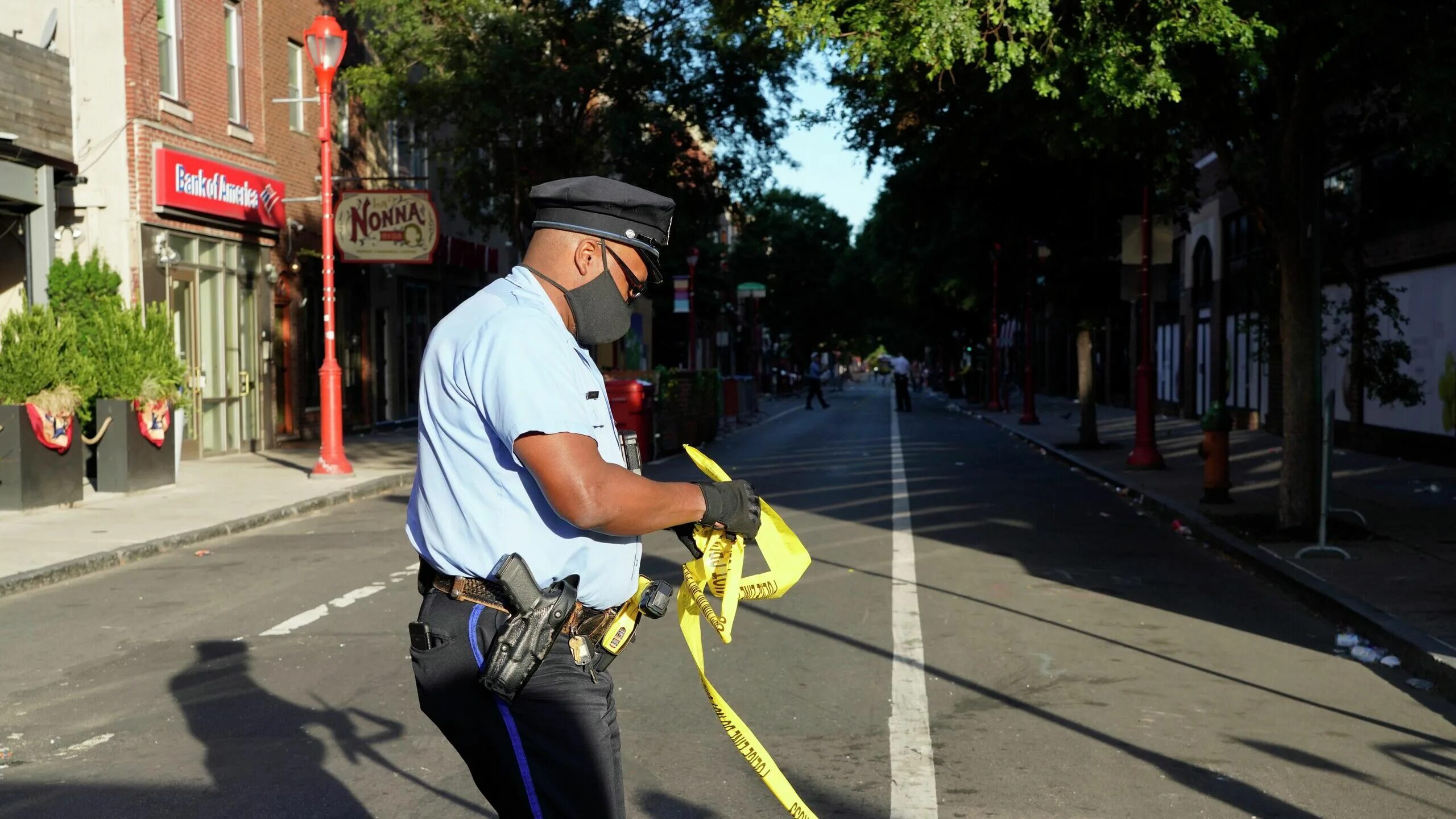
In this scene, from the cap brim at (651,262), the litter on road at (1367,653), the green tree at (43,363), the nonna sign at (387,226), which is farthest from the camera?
the nonna sign at (387,226)

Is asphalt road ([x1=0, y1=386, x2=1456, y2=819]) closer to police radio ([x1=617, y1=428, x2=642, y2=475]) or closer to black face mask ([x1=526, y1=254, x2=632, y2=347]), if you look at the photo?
police radio ([x1=617, y1=428, x2=642, y2=475])

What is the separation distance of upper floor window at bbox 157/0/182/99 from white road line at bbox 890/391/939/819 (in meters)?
15.0

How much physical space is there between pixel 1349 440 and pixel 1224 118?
1174cm

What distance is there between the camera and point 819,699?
22.4 feet

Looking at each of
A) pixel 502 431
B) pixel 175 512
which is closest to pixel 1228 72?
pixel 175 512

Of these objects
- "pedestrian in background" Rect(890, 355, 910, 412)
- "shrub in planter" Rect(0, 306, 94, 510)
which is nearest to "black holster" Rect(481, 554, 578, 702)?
"shrub in planter" Rect(0, 306, 94, 510)

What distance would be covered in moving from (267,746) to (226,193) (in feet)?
61.0

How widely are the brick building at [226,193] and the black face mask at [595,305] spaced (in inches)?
676

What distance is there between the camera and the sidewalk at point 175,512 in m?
11.4

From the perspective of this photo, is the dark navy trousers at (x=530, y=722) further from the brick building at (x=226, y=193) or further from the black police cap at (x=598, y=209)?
the brick building at (x=226, y=193)

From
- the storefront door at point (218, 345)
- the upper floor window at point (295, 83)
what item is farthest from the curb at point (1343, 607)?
the upper floor window at point (295, 83)

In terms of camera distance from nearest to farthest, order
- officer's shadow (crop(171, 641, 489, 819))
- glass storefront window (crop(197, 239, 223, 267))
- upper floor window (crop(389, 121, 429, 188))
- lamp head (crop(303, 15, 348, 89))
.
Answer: officer's shadow (crop(171, 641, 489, 819))
lamp head (crop(303, 15, 348, 89))
glass storefront window (crop(197, 239, 223, 267))
upper floor window (crop(389, 121, 429, 188))

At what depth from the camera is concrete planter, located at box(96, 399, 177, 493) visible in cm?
1585

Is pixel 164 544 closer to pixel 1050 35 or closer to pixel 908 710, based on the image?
pixel 908 710
